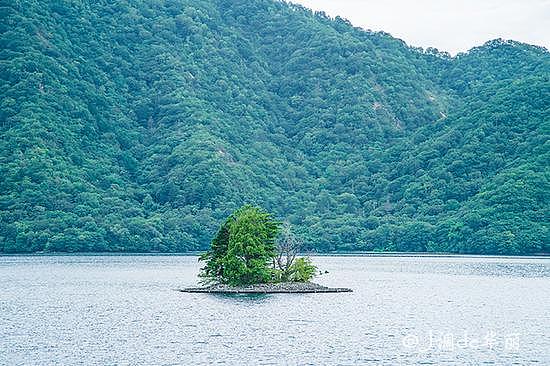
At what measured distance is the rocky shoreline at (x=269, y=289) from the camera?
12394 centimetres

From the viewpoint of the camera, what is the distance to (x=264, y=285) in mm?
126125

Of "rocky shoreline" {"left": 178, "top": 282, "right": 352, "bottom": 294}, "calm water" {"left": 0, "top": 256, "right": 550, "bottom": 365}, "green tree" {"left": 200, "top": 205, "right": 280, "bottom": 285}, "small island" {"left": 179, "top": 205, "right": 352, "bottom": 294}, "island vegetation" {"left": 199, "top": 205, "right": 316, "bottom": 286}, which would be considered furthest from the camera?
"rocky shoreline" {"left": 178, "top": 282, "right": 352, "bottom": 294}

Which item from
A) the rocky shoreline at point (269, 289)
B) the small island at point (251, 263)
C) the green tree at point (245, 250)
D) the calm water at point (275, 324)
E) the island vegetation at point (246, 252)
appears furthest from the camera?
the rocky shoreline at point (269, 289)

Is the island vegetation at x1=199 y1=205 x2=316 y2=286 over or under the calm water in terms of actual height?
over

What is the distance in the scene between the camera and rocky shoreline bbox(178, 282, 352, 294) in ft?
407

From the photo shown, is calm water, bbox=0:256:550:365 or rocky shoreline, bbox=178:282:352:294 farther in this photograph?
rocky shoreline, bbox=178:282:352:294

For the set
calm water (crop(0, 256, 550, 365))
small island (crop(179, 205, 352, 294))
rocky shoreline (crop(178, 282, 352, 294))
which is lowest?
calm water (crop(0, 256, 550, 365))

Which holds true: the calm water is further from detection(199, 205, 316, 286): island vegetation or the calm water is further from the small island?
detection(199, 205, 316, 286): island vegetation

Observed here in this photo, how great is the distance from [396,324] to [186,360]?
31.5 meters

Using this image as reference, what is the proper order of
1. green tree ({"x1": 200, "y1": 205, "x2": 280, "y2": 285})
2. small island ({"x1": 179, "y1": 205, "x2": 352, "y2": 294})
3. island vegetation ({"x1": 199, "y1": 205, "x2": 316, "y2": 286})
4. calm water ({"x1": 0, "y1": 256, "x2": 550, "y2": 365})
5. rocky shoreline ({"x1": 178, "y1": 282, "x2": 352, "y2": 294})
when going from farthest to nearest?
rocky shoreline ({"x1": 178, "y1": 282, "x2": 352, "y2": 294})
small island ({"x1": 179, "y1": 205, "x2": 352, "y2": 294})
island vegetation ({"x1": 199, "y1": 205, "x2": 316, "y2": 286})
green tree ({"x1": 200, "y1": 205, "x2": 280, "y2": 285})
calm water ({"x1": 0, "y1": 256, "x2": 550, "y2": 365})

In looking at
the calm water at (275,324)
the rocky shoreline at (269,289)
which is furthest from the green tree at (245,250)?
the calm water at (275,324)

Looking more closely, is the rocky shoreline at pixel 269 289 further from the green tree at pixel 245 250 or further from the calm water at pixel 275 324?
the calm water at pixel 275 324

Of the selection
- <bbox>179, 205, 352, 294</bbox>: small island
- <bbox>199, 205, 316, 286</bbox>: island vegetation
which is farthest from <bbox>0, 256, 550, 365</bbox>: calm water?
<bbox>199, 205, 316, 286</bbox>: island vegetation

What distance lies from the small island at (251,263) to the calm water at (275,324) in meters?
3.96
